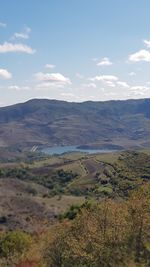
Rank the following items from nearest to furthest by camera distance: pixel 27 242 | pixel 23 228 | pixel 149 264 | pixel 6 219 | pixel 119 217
A: 1. pixel 149 264
2. pixel 119 217
3. pixel 27 242
4. pixel 23 228
5. pixel 6 219

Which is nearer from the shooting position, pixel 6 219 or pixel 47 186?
pixel 6 219

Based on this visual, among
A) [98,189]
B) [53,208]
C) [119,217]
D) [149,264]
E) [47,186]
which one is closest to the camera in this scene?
[149,264]

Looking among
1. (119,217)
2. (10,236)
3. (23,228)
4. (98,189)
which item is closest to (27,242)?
Result: (10,236)

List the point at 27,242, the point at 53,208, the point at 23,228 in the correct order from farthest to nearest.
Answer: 1. the point at 53,208
2. the point at 23,228
3. the point at 27,242

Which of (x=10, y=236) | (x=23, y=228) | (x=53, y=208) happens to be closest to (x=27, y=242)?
(x=10, y=236)

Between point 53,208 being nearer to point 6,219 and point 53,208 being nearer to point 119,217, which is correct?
point 6,219

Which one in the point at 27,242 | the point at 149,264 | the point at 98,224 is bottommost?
the point at 27,242

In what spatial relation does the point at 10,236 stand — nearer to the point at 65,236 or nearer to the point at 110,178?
the point at 65,236

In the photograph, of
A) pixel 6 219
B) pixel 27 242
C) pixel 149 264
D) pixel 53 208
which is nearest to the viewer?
pixel 149 264

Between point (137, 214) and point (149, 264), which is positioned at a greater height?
point (137, 214)
